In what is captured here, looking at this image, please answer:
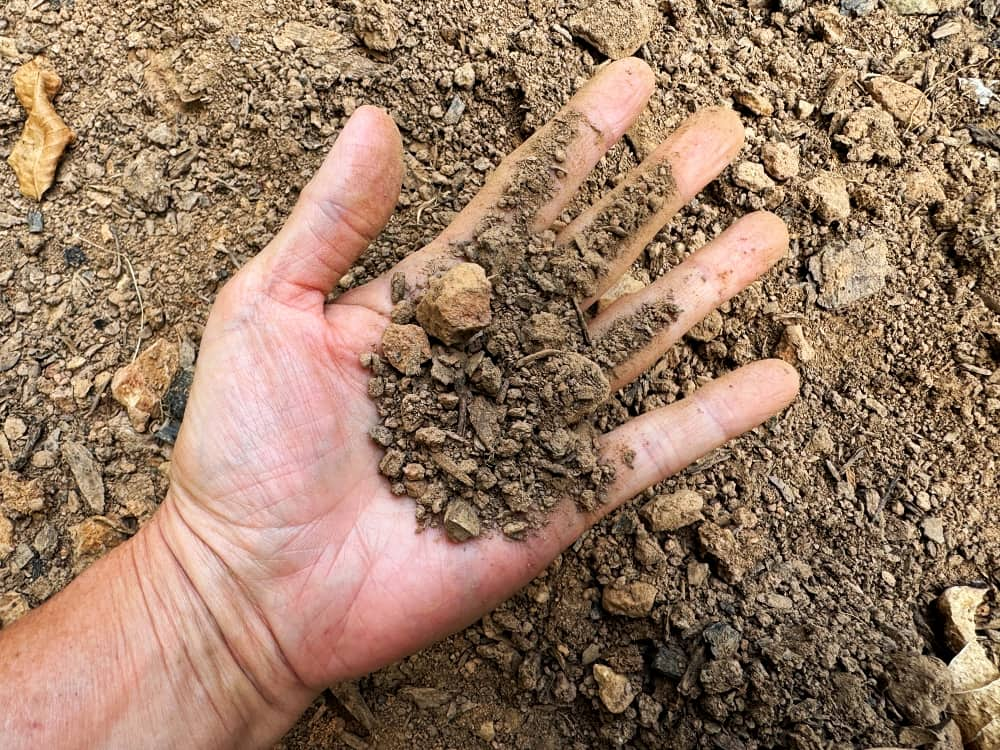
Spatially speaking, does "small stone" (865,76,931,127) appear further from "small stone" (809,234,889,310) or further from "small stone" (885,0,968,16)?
"small stone" (809,234,889,310)

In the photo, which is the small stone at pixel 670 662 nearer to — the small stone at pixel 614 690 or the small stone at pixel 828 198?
the small stone at pixel 614 690

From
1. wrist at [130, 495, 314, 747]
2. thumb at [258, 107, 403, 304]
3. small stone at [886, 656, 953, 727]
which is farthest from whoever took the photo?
small stone at [886, 656, 953, 727]

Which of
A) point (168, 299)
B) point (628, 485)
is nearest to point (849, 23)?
point (628, 485)

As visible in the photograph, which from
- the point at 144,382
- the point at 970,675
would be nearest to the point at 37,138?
the point at 144,382

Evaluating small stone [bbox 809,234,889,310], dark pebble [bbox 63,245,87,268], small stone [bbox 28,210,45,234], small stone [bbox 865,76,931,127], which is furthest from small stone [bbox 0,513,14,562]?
small stone [bbox 865,76,931,127]

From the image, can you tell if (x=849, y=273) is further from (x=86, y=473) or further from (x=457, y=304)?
(x=86, y=473)

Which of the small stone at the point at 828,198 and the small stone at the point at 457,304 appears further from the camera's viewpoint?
the small stone at the point at 828,198

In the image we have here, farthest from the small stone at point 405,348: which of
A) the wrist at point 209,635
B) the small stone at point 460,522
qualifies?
the wrist at point 209,635
